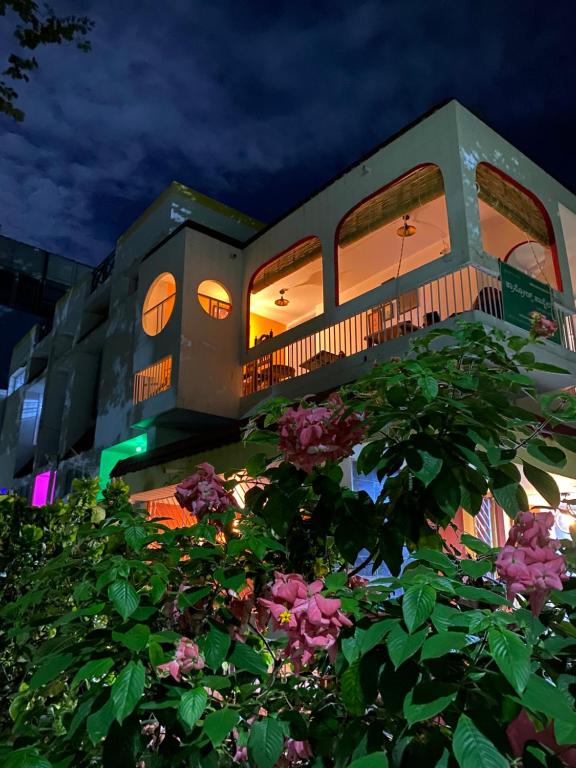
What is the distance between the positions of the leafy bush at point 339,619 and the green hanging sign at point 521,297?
277 inches

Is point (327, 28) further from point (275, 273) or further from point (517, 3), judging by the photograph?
point (517, 3)

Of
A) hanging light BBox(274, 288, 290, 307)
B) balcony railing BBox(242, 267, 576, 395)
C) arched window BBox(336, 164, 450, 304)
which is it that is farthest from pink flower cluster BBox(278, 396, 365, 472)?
hanging light BBox(274, 288, 290, 307)

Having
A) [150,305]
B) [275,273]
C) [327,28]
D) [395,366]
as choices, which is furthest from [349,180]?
[327,28]

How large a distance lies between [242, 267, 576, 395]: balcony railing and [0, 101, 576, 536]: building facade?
0.05 meters

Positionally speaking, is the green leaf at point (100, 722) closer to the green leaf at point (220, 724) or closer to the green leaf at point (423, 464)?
the green leaf at point (220, 724)

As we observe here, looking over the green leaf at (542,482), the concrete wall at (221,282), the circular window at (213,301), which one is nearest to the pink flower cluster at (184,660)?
the green leaf at (542,482)

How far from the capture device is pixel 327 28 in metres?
20.7

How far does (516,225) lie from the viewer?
11320 millimetres

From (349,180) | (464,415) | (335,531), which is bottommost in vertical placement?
(335,531)

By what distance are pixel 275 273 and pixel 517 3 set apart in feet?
106

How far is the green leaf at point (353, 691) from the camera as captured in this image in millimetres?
1090

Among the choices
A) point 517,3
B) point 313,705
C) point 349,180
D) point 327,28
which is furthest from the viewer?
point 517,3

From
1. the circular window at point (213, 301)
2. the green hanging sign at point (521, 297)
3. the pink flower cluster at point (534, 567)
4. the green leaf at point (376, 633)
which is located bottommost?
the green leaf at point (376, 633)

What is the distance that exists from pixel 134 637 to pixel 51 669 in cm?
21
